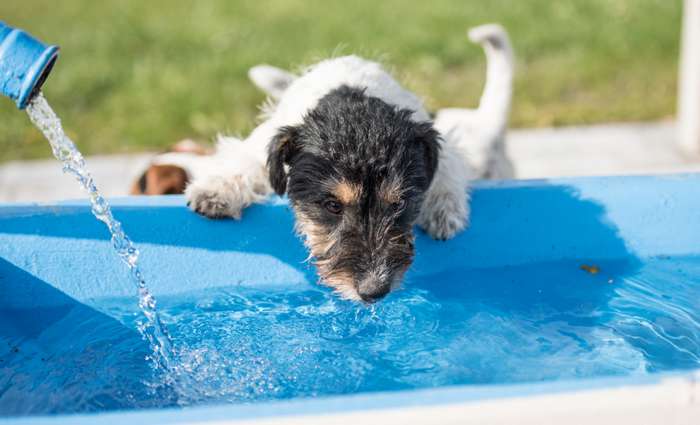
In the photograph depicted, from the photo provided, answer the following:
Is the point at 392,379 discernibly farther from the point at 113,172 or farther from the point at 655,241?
the point at 113,172

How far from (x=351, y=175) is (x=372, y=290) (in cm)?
48

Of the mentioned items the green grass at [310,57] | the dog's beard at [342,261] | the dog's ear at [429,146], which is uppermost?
the green grass at [310,57]

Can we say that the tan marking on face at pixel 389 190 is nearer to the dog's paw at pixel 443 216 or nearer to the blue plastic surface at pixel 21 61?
the dog's paw at pixel 443 216

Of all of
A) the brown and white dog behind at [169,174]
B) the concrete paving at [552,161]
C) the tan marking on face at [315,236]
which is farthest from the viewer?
the concrete paving at [552,161]

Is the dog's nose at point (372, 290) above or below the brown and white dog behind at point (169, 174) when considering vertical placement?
below

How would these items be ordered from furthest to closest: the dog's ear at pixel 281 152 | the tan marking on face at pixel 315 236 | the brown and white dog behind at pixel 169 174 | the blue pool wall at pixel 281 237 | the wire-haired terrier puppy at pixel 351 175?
1. the brown and white dog behind at pixel 169 174
2. the blue pool wall at pixel 281 237
3. the dog's ear at pixel 281 152
4. the tan marking on face at pixel 315 236
5. the wire-haired terrier puppy at pixel 351 175

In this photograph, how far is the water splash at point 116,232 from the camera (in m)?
3.50

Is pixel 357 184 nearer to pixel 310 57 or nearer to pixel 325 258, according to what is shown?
Result: pixel 325 258

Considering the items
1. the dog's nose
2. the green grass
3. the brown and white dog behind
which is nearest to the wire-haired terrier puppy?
the dog's nose

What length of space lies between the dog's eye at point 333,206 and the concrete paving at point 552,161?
3464 mm

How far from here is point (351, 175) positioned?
135 inches

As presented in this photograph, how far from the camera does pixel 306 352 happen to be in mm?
3672

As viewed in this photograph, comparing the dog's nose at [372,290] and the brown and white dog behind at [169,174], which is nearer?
the dog's nose at [372,290]

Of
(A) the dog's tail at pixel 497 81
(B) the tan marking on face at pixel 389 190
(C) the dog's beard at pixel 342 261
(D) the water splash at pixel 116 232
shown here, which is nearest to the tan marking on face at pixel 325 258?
(C) the dog's beard at pixel 342 261
